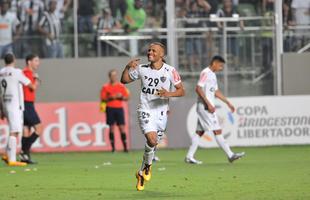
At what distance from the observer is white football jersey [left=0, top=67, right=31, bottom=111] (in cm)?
2127

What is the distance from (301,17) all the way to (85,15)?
6458 millimetres

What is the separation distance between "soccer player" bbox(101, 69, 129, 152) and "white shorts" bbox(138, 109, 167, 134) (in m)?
11.6

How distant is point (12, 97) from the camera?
21344 millimetres

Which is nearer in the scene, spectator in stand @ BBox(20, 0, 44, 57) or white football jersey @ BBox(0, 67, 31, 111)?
white football jersey @ BBox(0, 67, 31, 111)

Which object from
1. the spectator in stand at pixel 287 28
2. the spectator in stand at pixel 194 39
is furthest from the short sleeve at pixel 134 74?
the spectator in stand at pixel 287 28

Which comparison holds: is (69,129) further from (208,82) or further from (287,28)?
(287,28)

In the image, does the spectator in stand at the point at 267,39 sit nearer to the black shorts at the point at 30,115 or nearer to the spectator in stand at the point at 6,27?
the spectator in stand at the point at 6,27

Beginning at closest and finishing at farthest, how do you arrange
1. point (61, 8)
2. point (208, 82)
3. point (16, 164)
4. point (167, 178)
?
point (167, 178) < point (208, 82) < point (16, 164) < point (61, 8)

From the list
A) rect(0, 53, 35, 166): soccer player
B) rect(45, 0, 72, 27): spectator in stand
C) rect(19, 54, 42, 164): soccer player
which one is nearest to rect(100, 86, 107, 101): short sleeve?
rect(45, 0, 72, 27): spectator in stand

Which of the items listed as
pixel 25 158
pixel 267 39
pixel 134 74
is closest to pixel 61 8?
pixel 267 39

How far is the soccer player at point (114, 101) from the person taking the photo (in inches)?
1045

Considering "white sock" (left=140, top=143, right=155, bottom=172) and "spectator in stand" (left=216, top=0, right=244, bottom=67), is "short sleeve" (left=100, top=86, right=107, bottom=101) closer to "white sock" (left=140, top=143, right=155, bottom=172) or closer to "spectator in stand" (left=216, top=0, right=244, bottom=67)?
"spectator in stand" (left=216, top=0, right=244, bottom=67)

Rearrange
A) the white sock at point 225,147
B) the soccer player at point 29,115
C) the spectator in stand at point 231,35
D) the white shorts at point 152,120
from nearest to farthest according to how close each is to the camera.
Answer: the white shorts at point 152,120, the white sock at point 225,147, the soccer player at point 29,115, the spectator in stand at point 231,35

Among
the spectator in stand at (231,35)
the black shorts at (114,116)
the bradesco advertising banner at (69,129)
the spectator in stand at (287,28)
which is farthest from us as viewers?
the spectator in stand at (287,28)
